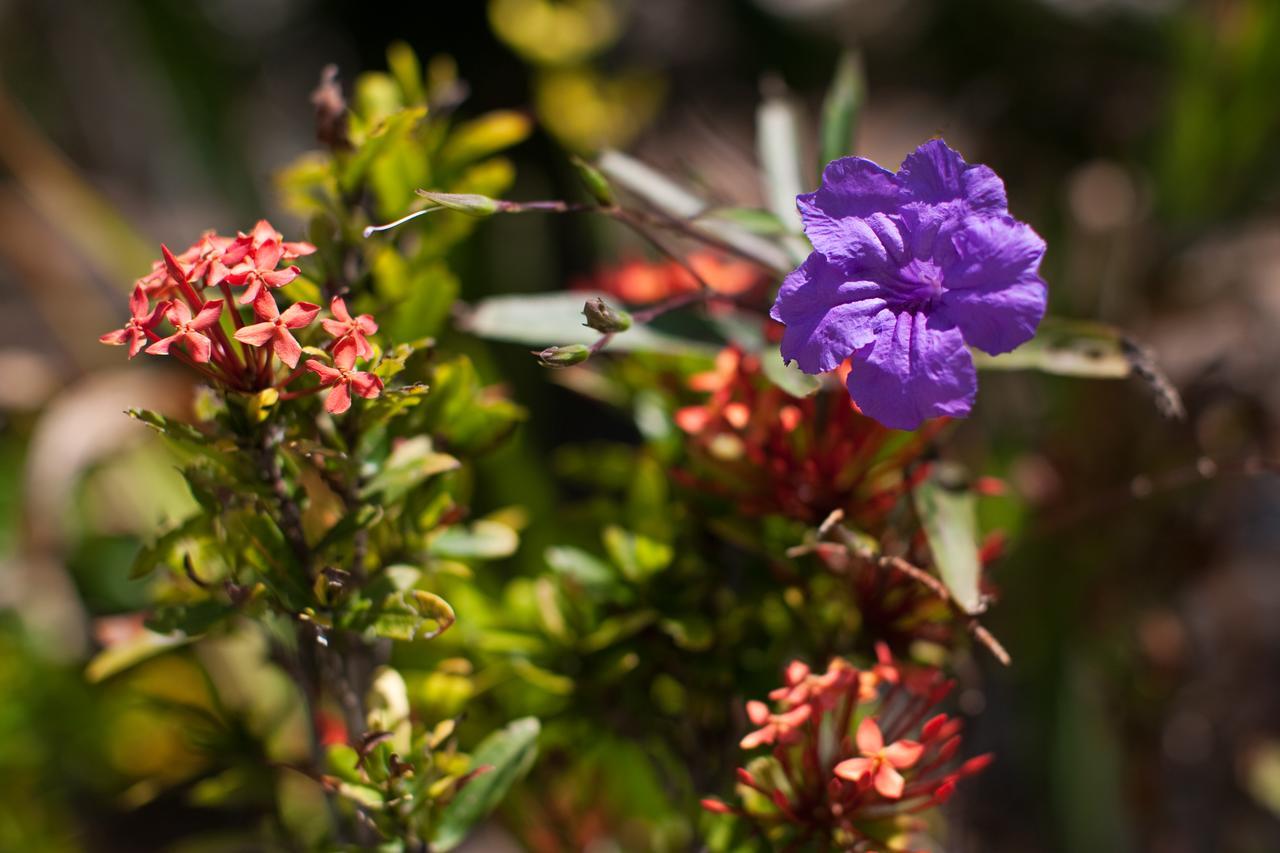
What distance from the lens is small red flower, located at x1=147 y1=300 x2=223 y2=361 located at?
0.51 meters

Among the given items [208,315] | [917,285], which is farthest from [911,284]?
[208,315]

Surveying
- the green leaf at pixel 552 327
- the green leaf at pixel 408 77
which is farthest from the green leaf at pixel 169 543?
the green leaf at pixel 408 77

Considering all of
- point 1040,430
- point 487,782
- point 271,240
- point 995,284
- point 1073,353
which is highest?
point 271,240

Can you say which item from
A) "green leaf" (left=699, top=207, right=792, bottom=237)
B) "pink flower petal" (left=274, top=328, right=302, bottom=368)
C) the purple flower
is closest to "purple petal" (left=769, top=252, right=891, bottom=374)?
the purple flower

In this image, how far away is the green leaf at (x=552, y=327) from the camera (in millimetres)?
717

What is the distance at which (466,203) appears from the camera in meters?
0.57

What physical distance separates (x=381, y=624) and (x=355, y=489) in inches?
3.2

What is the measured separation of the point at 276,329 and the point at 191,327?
39 millimetres

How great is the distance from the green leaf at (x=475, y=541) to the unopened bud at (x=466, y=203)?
205 mm

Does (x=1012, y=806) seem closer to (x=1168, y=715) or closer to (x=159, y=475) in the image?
(x=1168, y=715)

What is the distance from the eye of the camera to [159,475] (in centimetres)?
153

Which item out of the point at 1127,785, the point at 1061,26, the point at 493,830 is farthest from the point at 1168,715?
the point at 1061,26

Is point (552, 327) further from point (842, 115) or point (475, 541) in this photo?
point (842, 115)

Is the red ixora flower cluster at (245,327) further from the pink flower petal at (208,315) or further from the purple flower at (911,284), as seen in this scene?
the purple flower at (911,284)
